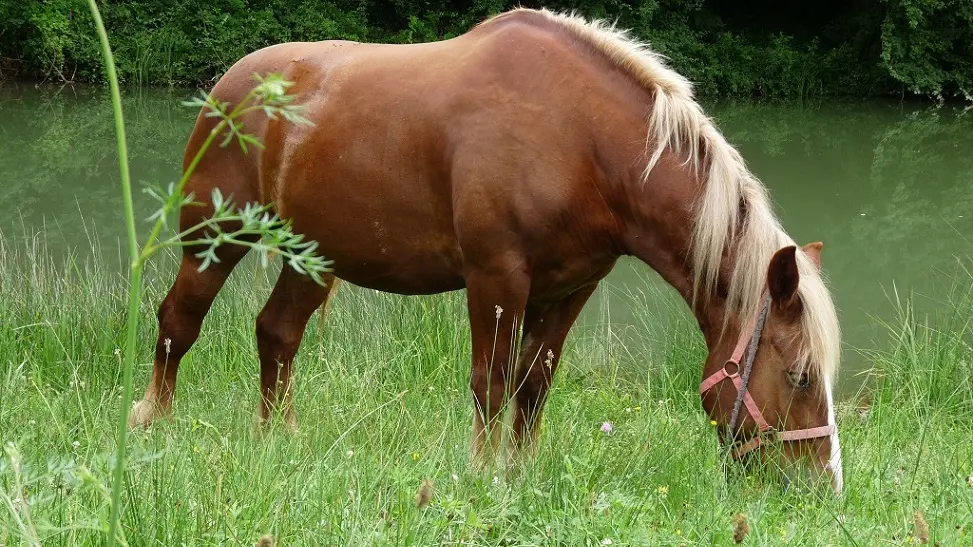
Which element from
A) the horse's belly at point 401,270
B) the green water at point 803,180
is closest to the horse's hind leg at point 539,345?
the horse's belly at point 401,270

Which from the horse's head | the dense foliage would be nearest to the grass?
the horse's head

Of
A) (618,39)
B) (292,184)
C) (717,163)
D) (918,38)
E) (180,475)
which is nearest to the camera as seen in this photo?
(180,475)

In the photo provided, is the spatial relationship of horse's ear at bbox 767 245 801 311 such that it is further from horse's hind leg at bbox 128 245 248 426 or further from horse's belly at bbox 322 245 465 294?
horse's hind leg at bbox 128 245 248 426

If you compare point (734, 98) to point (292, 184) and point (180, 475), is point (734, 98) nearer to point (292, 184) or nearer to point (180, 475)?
point (292, 184)

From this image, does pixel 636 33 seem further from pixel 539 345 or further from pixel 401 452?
pixel 401 452

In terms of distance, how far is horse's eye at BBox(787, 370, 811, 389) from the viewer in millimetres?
2857

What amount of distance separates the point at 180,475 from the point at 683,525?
48.2 inches

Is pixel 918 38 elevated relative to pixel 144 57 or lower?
elevated

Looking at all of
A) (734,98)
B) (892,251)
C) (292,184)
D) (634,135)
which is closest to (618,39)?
(634,135)

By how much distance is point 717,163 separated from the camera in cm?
300

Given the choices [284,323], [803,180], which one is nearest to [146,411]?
[284,323]

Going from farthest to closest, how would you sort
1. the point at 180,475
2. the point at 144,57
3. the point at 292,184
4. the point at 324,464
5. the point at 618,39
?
the point at 144,57, the point at 292,184, the point at 618,39, the point at 324,464, the point at 180,475

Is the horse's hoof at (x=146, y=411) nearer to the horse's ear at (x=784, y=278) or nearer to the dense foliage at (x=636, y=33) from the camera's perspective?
the horse's ear at (x=784, y=278)

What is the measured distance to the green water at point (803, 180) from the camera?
8.07 m
